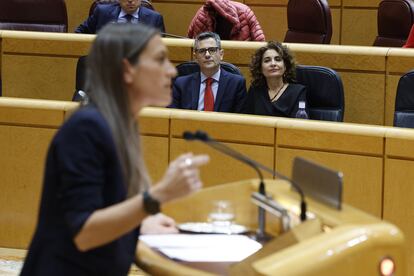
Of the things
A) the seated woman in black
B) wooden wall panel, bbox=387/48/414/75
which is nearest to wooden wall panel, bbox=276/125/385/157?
the seated woman in black

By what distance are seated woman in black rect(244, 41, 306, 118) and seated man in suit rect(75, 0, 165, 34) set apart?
1113 mm

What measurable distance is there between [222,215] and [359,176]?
1520 millimetres

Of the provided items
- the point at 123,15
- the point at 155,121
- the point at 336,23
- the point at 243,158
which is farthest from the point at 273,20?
the point at 243,158

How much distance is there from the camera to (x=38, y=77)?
4.71 metres

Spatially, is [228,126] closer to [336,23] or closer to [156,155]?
[156,155]

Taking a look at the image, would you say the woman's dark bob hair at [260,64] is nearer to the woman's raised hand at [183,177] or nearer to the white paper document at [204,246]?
the white paper document at [204,246]

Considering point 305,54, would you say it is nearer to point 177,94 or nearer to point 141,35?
point 177,94

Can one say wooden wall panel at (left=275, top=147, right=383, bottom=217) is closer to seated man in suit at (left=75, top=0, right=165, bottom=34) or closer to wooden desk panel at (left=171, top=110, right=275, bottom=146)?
wooden desk panel at (left=171, top=110, right=275, bottom=146)

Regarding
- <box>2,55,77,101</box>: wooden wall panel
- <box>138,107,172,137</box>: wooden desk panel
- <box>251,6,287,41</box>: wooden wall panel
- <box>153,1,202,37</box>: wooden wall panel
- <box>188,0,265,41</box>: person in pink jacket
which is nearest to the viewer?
<box>138,107,172,137</box>: wooden desk panel

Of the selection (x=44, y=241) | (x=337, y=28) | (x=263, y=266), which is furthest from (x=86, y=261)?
(x=337, y=28)

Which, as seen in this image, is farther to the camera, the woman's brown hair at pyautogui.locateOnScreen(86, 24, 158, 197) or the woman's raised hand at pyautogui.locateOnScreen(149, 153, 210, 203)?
the woman's brown hair at pyautogui.locateOnScreen(86, 24, 158, 197)

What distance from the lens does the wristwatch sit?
4.78 ft

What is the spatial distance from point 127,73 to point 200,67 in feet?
8.90

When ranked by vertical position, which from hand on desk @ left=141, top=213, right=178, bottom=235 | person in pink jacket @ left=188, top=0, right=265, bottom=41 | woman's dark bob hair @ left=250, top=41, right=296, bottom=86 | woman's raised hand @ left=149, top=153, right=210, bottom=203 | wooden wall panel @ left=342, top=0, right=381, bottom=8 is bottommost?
hand on desk @ left=141, top=213, right=178, bottom=235
